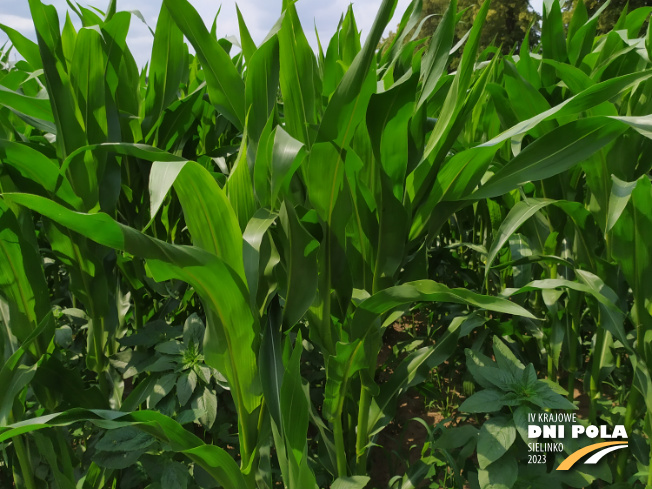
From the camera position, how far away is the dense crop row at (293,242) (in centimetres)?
→ 75

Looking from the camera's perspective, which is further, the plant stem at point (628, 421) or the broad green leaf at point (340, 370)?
the plant stem at point (628, 421)

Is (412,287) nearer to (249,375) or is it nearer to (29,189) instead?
(249,375)

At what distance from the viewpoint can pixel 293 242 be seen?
76 centimetres

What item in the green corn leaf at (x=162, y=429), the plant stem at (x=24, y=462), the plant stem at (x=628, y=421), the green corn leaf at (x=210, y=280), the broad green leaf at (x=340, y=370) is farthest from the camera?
the plant stem at (x=628, y=421)

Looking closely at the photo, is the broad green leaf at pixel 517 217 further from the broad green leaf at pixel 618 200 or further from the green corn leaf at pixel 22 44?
the green corn leaf at pixel 22 44

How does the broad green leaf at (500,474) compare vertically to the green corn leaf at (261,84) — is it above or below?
below

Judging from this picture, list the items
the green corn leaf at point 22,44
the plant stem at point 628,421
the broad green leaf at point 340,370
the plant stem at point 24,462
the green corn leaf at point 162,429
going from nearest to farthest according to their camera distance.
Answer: the green corn leaf at point 162,429, the broad green leaf at point 340,370, the plant stem at point 24,462, the plant stem at point 628,421, the green corn leaf at point 22,44

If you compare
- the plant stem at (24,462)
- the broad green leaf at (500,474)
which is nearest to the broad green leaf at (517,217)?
the broad green leaf at (500,474)

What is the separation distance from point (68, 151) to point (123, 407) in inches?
21.8

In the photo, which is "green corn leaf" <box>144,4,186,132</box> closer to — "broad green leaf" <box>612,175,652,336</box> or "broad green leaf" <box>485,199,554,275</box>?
"broad green leaf" <box>485,199,554,275</box>

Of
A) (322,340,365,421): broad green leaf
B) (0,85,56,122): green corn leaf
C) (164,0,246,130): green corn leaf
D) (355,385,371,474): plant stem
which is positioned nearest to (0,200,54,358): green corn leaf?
(0,85,56,122): green corn leaf

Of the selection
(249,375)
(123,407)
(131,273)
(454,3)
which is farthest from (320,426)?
(454,3)

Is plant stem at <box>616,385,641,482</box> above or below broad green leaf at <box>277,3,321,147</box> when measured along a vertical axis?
below

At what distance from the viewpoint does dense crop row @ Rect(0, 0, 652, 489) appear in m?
0.75
